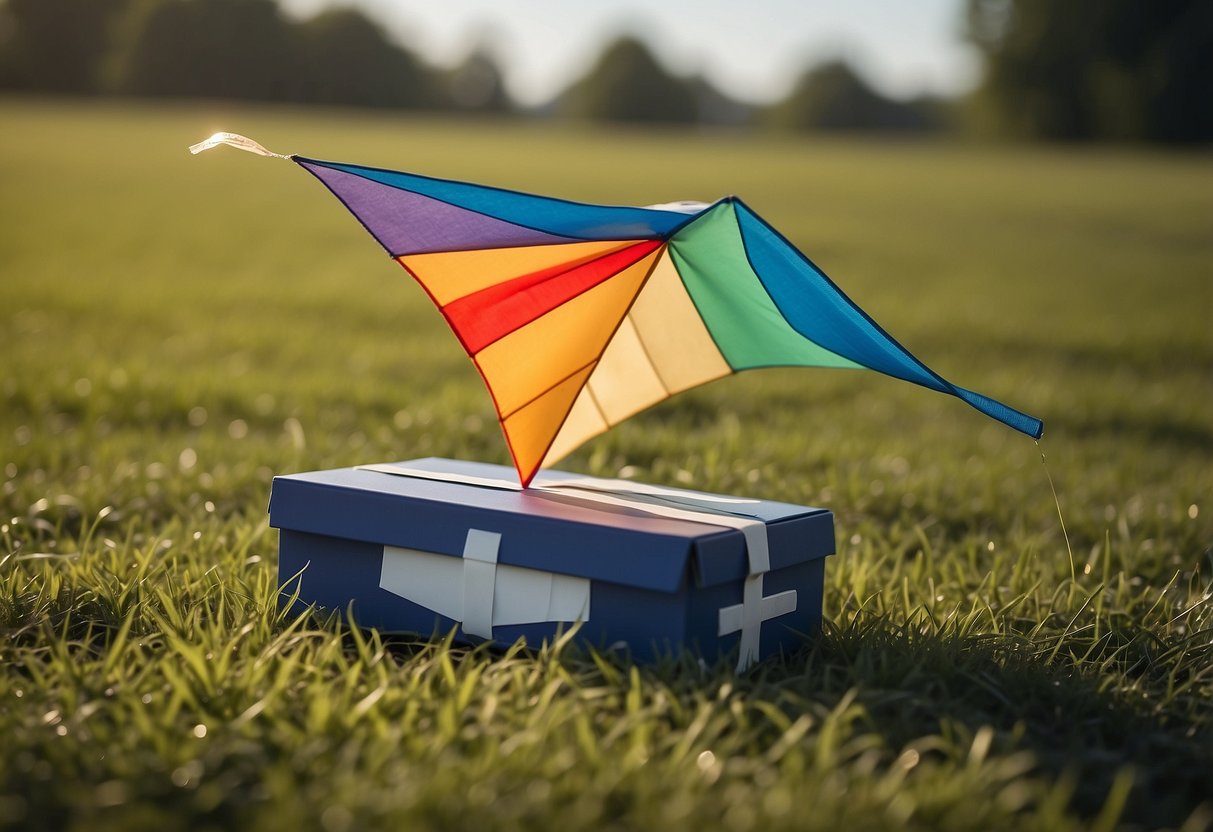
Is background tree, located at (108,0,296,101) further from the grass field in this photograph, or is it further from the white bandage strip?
the white bandage strip

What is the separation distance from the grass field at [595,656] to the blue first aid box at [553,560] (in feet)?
0.27

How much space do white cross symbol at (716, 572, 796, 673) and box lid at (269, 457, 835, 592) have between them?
0.20 feet

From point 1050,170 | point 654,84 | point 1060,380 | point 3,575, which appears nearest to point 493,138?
point 1050,170

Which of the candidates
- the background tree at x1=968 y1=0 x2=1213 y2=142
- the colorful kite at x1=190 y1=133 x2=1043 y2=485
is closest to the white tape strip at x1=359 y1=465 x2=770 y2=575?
the colorful kite at x1=190 y1=133 x2=1043 y2=485

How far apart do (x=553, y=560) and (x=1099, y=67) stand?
179 feet

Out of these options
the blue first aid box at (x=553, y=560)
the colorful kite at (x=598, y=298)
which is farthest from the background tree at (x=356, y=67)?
the blue first aid box at (x=553, y=560)

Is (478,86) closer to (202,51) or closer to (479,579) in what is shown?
(202,51)

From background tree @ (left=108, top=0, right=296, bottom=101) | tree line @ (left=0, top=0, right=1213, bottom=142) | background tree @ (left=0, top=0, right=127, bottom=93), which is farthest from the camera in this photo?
background tree @ (left=0, top=0, right=127, bottom=93)

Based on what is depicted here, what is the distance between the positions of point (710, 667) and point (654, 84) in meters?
77.3

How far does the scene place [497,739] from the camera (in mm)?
2012

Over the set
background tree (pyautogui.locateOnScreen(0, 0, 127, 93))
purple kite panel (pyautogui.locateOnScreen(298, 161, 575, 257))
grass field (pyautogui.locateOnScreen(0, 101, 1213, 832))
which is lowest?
grass field (pyautogui.locateOnScreen(0, 101, 1213, 832))

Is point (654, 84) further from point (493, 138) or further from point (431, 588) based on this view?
point (431, 588)

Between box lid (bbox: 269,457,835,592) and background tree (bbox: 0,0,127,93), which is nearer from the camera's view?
box lid (bbox: 269,457,835,592)

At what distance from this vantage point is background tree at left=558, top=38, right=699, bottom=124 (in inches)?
2932
